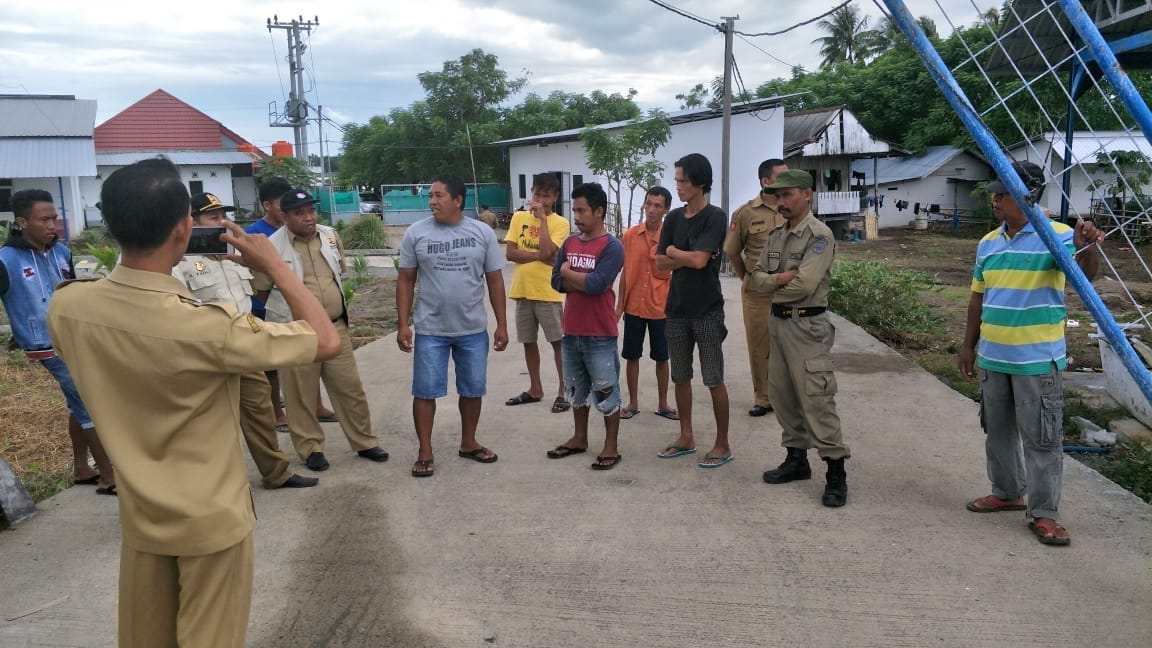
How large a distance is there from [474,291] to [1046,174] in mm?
3095

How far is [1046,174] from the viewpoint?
3854 mm

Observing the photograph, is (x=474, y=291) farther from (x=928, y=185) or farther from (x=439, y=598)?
(x=928, y=185)

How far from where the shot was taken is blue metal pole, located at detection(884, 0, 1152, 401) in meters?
3.06

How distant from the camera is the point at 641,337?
6043 mm

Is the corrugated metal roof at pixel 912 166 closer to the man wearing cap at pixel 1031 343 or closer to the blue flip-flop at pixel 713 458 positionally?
the blue flip-flop at pixel 713 458

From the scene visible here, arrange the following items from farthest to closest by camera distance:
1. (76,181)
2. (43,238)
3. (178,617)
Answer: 1. (76,181)
2. (43,238)
3. (178,617)

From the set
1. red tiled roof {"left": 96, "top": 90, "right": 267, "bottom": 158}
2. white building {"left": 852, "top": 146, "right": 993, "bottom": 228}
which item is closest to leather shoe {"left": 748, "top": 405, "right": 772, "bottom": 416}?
white building {"left": 852, "top": 146, "right": 993, "bottom": 228}

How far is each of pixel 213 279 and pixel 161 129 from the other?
118 ft

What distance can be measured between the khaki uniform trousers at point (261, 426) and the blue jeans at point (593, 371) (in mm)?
1759

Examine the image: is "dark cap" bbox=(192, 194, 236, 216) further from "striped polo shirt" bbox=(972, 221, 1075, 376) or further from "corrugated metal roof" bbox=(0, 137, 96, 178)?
"corrugated metal roof" bbox=(0, 137, 96, 178)

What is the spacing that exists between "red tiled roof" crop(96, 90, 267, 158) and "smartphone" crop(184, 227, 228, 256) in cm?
3554

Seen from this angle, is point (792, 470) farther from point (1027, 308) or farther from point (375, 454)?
point (375, 454)

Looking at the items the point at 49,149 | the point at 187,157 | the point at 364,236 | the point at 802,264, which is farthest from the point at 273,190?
A: the point at 187,157

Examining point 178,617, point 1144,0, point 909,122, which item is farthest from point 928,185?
point 178,617
